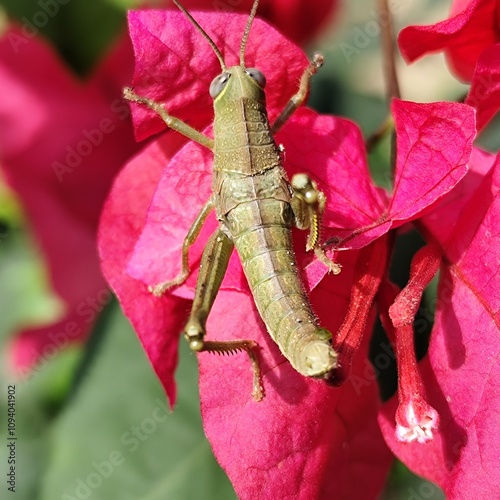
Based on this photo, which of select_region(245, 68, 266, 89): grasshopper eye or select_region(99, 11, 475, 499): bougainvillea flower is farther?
select_region(245, 68, 266, 89): grasshopper eye

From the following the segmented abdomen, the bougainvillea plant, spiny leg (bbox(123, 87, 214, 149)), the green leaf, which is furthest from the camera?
the bougainvillea plant

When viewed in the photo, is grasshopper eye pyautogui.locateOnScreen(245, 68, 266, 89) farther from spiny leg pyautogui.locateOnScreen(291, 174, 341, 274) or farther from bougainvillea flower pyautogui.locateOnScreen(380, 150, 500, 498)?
bougainvillea flower pyautogui.locateOnScreen(380, 150, 500, 498)

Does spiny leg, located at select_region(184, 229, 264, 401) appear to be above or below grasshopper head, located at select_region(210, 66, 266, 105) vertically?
below

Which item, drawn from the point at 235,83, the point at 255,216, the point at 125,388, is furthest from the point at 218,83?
the point at 125,388

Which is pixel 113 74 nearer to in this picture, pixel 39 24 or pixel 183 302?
pixel 39 24

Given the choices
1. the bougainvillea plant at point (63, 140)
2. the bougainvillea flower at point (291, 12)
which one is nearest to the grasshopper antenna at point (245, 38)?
the bougainvillea flower at point (291, 12)

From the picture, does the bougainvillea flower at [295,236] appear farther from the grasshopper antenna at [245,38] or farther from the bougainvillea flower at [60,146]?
the bougainvillea flower at [60,146]

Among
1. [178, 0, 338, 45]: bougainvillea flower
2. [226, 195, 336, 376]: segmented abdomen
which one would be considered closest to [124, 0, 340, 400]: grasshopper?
[226, 195, 336, 376]: segmented abdomen

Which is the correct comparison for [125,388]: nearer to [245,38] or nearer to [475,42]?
[245,38]
